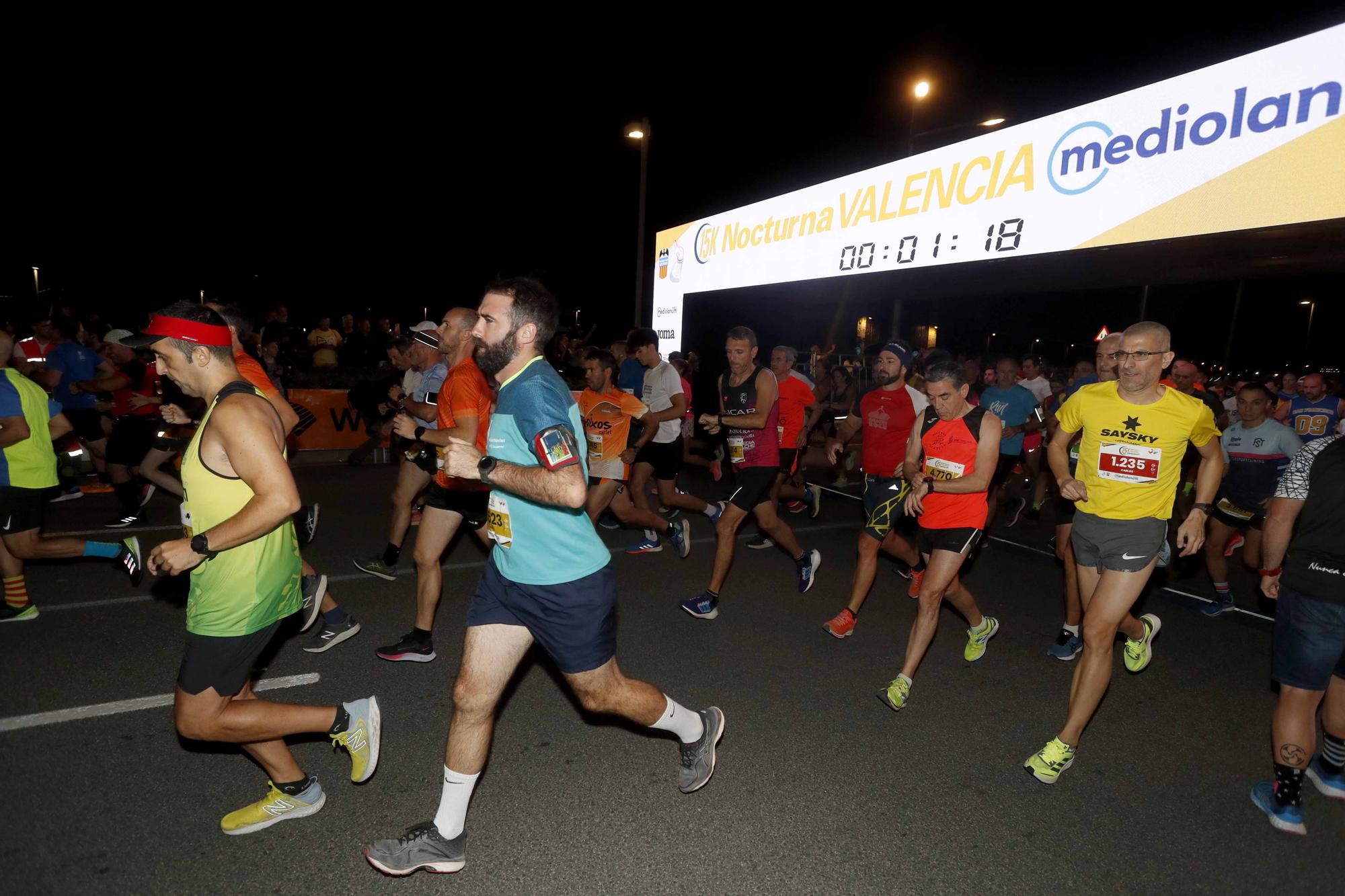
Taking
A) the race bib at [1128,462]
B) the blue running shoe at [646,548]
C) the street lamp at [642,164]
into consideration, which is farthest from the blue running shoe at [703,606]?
the street lamp at [642,164]

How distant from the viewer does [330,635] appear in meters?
4.76

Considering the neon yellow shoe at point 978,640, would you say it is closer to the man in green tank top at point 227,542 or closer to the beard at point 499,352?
the beard at point 499,352

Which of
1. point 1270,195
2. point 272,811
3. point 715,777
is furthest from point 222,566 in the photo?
point 1270,195

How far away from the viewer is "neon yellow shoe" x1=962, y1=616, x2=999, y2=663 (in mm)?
4934

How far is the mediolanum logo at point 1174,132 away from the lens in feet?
17.6

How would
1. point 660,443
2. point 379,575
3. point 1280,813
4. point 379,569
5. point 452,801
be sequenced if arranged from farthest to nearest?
point 660,443
point 379,575
point 379,569
point 1280,813
point 452,801

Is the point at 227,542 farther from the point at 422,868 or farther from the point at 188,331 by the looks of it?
the point at 422,868

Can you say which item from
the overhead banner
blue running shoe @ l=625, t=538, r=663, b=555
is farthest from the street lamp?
blue running shoe @ l=625, t=538, r=663, b=555

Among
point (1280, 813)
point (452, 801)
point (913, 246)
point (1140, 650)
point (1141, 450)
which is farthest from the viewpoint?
point (913, 246)

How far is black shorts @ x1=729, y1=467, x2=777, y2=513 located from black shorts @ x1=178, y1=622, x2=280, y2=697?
3.68m

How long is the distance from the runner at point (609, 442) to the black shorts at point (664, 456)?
1.61 feet

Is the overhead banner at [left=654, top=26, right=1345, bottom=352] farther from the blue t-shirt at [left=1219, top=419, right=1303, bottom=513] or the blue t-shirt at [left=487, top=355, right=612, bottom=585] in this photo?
the blue t-shirt at [left=487, top=355, right=612, bottom=585]

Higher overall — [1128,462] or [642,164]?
[642,164]

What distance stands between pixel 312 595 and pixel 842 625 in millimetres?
3471
